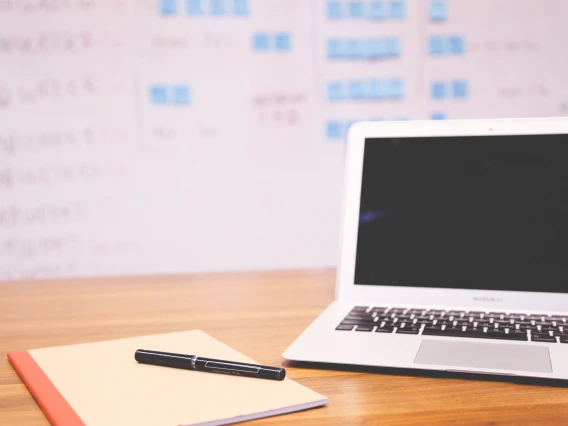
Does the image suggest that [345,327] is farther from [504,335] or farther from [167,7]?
[167,7]

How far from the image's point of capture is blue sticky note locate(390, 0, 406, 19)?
8.73ft

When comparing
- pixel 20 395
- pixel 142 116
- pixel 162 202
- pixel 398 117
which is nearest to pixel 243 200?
pixel 162 202

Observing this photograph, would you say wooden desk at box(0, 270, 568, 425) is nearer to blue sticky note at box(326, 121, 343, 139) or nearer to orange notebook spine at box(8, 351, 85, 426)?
orange notebook spine at box(8, 351, 85, 426)

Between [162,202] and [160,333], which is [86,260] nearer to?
[162,202]

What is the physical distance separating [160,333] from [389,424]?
1.31 ft

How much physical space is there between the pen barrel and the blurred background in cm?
193

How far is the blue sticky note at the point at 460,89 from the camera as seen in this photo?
272 cm

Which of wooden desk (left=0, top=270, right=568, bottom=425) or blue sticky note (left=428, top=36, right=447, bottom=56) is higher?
blue sticky note (left=428, top=36, right=447, bottom=56)

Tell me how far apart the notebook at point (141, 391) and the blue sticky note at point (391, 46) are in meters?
2.12

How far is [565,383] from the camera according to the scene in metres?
0.62

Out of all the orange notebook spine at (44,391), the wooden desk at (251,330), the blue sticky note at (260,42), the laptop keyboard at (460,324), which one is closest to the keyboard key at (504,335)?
the laptop keyboard at (460,324)

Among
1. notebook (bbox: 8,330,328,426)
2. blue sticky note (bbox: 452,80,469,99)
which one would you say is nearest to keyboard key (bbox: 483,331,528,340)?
notebook (bbox: 8,330,328,426)

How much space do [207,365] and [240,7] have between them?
2115 millimetres

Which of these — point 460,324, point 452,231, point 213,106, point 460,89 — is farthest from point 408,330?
point 460,89
